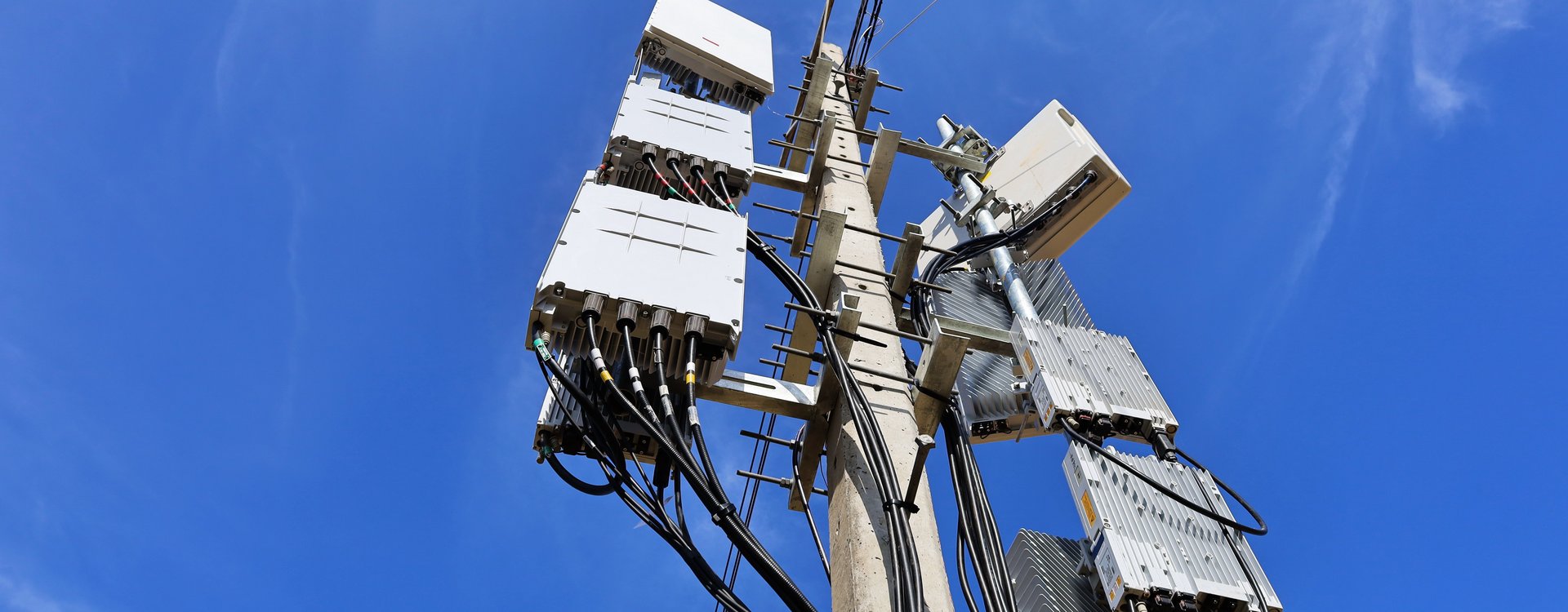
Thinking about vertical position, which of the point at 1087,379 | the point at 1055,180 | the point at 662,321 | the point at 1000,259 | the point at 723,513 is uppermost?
the point at 1055,180

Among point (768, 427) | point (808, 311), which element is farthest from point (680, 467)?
point (768, 427)

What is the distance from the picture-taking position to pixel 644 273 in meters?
3.84

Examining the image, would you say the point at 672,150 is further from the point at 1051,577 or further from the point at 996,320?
the point at 1051,577

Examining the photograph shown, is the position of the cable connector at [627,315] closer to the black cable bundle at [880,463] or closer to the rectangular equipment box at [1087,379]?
the black cable bundle at [880,463]

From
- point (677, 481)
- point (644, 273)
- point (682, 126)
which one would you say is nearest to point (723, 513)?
point (677, 481)

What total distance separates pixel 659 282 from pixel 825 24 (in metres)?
5.43

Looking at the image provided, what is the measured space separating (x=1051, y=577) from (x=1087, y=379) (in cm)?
98

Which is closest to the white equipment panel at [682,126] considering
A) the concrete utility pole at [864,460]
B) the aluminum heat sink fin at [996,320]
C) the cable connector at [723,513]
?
the concrete utility pole at [864,460]

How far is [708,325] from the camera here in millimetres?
3686

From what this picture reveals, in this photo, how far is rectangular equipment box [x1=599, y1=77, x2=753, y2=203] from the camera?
17.5ft

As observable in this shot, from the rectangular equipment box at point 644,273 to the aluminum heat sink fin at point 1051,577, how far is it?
62.0 inches

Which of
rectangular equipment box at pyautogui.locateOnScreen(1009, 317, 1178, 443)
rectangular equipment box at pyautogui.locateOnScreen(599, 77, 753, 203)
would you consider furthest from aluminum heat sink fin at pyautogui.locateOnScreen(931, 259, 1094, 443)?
rectangular equipment box at pyautogui.locateOnScreen(599, 77, 753, 203)

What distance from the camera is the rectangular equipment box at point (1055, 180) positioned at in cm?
683

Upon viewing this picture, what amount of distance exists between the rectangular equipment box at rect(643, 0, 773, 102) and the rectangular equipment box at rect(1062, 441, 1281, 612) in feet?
13.9
